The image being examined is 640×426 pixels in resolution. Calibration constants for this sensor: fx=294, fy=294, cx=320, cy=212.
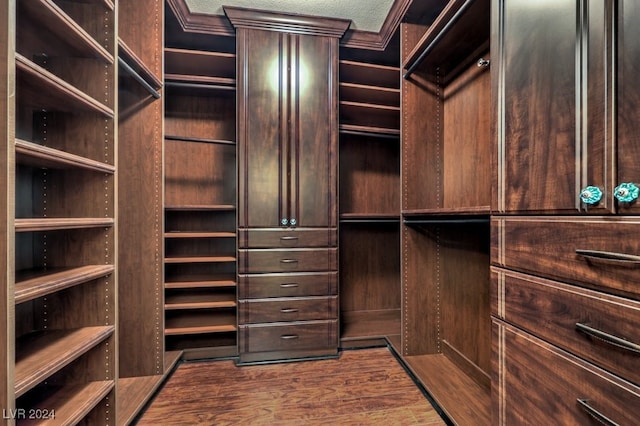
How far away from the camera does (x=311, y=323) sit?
205 cm

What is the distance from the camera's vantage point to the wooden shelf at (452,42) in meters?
1.41

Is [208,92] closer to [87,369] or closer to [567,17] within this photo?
[87,369]

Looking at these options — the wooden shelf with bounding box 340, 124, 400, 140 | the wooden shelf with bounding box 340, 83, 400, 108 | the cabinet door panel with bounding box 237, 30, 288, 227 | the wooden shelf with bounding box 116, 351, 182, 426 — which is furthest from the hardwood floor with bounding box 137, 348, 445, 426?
the wooden shelf with bounding box 340, 83, 400, 108

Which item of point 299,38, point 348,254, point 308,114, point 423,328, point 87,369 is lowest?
point 423,328

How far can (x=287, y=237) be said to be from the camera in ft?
6.66

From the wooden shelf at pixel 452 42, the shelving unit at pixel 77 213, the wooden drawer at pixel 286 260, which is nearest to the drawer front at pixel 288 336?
the wooden drawer at pixel 286 260

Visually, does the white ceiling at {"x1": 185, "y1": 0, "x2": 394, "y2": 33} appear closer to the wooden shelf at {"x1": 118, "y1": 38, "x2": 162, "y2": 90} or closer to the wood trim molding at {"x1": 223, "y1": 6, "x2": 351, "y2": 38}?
the wood trim molding at {"x1": 223, "y1": 6, "x2": 351, "y2": 38}

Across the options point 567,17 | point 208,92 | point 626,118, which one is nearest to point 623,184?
point 626,118

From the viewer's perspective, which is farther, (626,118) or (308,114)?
(308,114)

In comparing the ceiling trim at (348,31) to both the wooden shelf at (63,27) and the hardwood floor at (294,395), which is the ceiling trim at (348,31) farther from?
the hardwood floor at (294,395)

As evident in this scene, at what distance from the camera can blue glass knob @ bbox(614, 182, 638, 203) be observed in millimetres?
666

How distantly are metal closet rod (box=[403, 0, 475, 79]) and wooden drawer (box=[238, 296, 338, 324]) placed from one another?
1.63 meters

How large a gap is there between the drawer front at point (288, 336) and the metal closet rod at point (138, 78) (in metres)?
1.56

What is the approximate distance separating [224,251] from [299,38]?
66.2 inches
